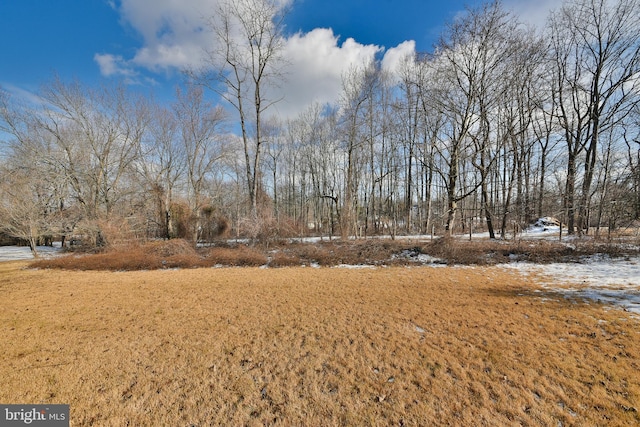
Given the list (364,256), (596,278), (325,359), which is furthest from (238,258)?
(596,278)

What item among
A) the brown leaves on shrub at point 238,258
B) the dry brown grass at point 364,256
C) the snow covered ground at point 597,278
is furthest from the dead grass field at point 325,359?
the brown leaves on shrub at point 238,258

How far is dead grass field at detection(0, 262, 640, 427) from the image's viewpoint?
235cm

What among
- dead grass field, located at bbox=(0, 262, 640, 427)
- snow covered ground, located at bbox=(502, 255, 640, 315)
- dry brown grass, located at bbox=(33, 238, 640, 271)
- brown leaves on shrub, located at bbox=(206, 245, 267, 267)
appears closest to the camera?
dead grass field, located at bbox=(0, 262, 640, 427)

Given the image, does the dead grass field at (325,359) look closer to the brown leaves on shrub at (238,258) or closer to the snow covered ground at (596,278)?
the snow covered ground at (596,278)

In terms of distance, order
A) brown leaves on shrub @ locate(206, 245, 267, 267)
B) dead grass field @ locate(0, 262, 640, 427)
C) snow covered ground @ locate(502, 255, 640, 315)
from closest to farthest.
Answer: dead grass field @ locate(0, 262, 640, 427) < snow covered ground @ locate(502, 255, 640, 315) < brown leaves on shrub @ locate(206, 245, 267, 267)

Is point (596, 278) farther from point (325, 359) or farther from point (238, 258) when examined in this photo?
point (238, 258)

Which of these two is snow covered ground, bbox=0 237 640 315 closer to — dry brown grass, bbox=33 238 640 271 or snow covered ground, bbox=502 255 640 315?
snow covered ground, bbox=502 255 640 315

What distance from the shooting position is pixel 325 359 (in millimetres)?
3236

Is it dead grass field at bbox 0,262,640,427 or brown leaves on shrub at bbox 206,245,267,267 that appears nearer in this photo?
dead grass field at bbox 0,262,640,427

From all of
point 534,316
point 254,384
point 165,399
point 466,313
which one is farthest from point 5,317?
point 534,316

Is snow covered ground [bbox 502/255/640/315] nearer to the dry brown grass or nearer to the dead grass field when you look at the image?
the dry brown grass

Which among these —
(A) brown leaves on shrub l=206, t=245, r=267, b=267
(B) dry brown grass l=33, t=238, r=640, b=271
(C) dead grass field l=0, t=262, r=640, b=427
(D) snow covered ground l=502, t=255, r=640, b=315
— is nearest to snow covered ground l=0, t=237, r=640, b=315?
(D) snow covered ground l=502, t=255, r=640, b=315

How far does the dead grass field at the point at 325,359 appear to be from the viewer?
7.70ft

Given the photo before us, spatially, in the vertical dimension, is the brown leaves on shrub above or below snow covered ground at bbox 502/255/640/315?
below
